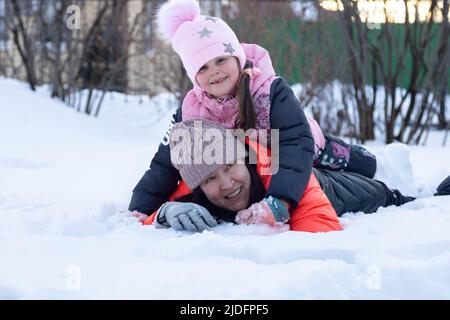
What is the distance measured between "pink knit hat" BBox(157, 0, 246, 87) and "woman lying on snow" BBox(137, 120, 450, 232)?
1.10ft

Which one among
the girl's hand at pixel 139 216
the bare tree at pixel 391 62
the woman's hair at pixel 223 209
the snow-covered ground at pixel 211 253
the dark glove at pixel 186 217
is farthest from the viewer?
the bare tree at pixel 391 62

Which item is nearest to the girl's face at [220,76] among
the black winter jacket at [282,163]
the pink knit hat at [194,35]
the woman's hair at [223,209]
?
the pink knit hat at [194,35]

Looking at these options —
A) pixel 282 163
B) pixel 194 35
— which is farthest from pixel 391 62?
pixel 282 163

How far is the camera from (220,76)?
9.46 feet

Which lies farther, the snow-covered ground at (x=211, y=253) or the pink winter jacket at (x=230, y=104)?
the pink winter jacket at (x=230, y=104)

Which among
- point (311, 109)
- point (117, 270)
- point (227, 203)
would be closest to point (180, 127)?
point (227, 203)

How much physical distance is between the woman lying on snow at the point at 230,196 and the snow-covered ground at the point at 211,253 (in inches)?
2.8

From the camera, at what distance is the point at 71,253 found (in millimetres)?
2131

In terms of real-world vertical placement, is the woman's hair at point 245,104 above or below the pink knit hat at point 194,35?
below

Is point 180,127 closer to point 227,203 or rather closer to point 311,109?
point 227,203

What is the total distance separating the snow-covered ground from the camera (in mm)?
1729

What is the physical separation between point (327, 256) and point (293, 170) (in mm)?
688

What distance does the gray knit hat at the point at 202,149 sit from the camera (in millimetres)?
2652

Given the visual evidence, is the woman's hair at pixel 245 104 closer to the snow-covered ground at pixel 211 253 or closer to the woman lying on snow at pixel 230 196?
the woman lying on snow at pixel 230 196
